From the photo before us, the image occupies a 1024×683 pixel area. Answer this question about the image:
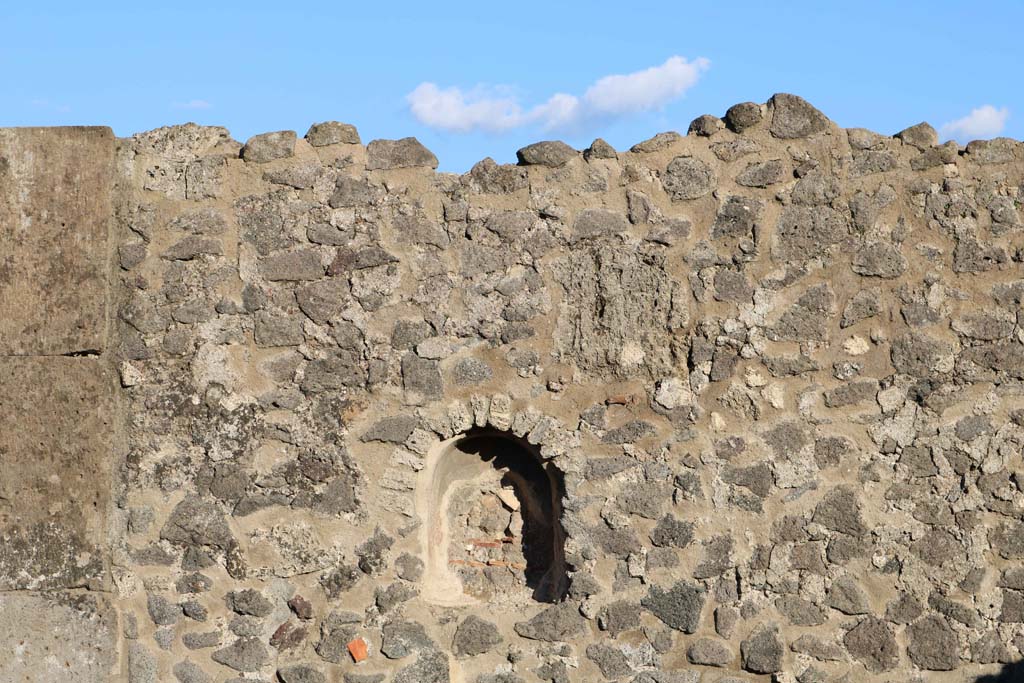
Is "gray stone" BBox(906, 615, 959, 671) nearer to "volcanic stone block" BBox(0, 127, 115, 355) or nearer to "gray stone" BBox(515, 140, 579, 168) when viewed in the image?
"gray stone" BBox(515, 140, 579, 168)

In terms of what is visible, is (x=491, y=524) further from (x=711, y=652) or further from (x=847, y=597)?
(x=847, y=597)

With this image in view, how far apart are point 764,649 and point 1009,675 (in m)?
0.94

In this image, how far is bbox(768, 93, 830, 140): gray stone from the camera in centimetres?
462

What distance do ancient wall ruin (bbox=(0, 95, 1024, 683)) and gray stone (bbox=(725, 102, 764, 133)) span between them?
0.05 feet

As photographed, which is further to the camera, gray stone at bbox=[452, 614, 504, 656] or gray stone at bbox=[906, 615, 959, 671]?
gray stone at bbox=[452, 614, 504, 656]

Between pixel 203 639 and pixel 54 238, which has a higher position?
pixel 54 238

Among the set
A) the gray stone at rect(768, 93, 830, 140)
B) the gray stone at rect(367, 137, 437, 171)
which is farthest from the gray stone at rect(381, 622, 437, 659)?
the gray stone at rect(768, 93, 830, 140)

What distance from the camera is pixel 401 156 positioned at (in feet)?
15.5

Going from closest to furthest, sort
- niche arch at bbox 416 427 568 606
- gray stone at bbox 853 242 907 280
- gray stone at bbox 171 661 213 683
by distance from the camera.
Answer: gray stone at bbox 853 242 907 280, gray stone at bbox 171 661 213 683, niche arch at bbox 416 427 568 606

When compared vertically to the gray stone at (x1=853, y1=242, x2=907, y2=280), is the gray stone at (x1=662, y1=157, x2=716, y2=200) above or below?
above

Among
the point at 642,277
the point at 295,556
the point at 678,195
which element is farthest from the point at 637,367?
the point at 295,556

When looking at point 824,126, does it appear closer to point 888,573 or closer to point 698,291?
point 698,291

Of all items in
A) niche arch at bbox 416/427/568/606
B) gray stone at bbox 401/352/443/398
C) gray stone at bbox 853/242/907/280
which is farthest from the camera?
niche arch at bbox 416/427/568/606

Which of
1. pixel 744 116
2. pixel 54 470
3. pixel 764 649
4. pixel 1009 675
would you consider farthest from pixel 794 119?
pixel 54 470
